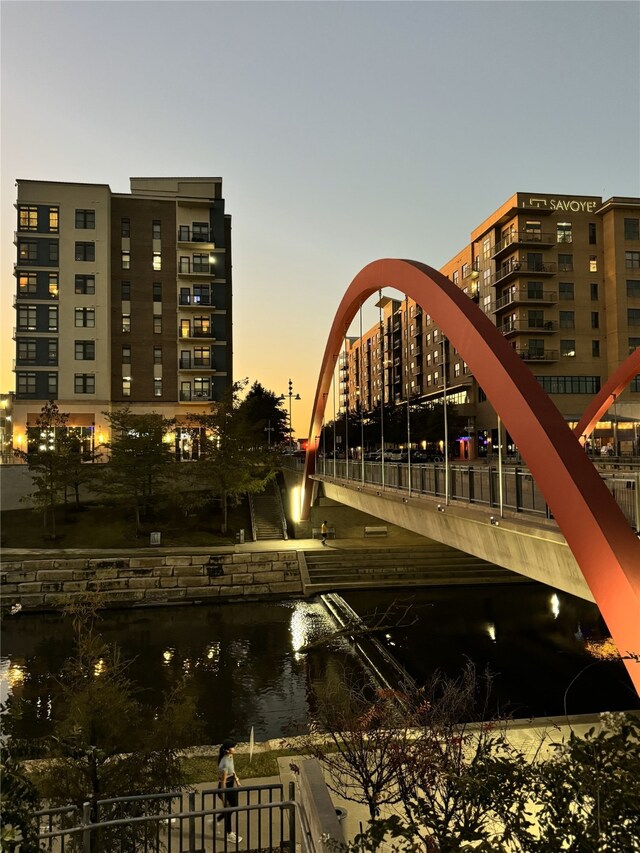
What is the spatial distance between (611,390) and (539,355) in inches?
977

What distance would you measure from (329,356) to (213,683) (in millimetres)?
19013

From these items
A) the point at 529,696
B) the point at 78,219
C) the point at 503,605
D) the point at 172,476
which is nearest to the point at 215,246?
the point at 78,219

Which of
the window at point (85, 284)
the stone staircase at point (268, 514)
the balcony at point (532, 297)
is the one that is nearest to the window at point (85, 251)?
the window at point (85, 284)

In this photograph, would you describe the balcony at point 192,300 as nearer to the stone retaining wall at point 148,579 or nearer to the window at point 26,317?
the window at point 26,317

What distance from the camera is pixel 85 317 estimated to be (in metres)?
49.4

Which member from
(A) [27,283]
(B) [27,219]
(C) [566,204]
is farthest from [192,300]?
(C) [566,204]

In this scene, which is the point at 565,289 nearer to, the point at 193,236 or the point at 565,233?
the point at 565,233

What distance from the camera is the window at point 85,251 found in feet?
162

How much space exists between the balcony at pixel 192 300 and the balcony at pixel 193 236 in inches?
188

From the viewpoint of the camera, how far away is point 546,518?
10125 millimetres

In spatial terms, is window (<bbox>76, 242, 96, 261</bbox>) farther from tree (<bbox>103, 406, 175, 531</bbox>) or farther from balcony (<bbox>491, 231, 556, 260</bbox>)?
balcony (<bbox>491, 231, 556, 260</bbox>)

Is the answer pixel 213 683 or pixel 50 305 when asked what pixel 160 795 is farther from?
pixel 50 305

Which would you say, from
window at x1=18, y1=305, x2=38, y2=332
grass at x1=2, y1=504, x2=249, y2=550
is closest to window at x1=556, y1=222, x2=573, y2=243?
grass at x1=2, y1=504, x2=249, y2=550

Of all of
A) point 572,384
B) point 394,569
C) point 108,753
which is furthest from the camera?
point 572,384
